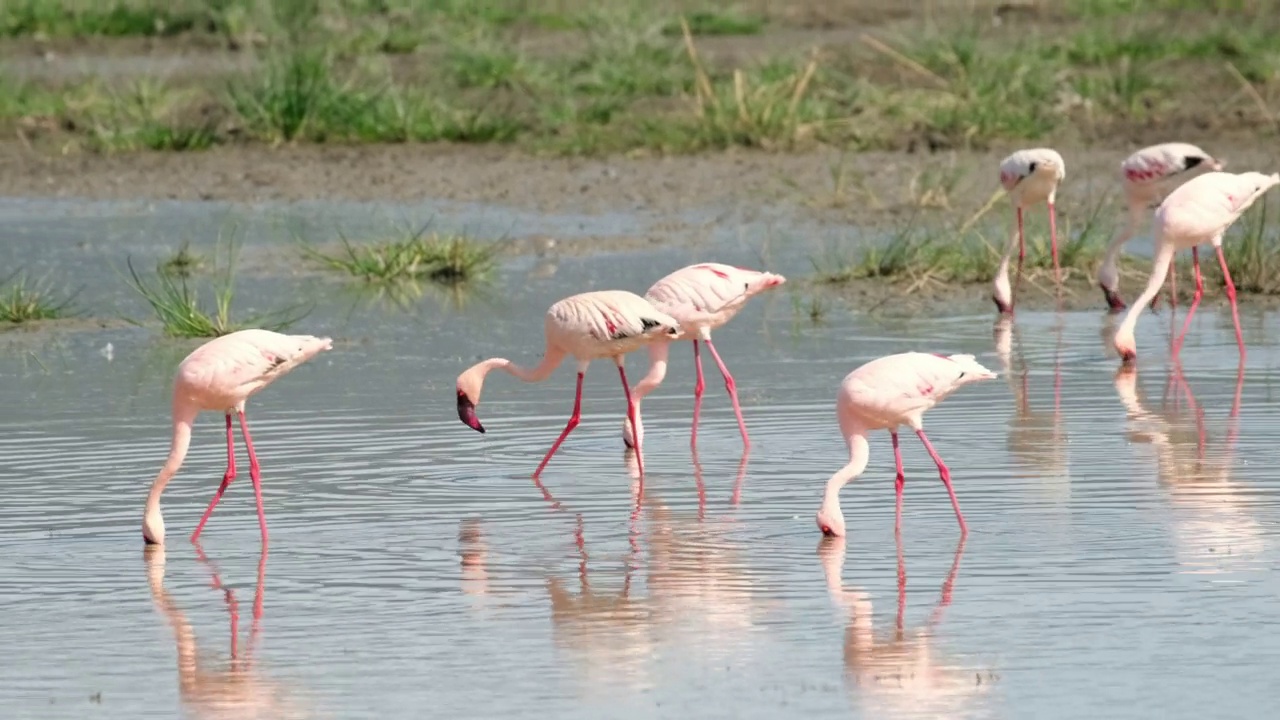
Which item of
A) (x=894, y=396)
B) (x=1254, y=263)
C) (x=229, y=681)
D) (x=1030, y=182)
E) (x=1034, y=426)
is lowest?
(x=1254, y=263)

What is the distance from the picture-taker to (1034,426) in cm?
870

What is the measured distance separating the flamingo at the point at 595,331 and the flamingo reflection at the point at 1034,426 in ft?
4.36

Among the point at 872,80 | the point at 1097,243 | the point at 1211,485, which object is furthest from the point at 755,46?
the point at 1211,485

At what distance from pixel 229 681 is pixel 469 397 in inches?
108

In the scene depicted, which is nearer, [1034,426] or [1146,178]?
[1034,426]

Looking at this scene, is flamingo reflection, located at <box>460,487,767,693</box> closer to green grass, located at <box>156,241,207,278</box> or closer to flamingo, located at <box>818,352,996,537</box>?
flamingo, located at <box>818,352,996,537</box>

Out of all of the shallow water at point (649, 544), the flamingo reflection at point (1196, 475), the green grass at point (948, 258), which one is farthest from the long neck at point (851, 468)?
the green grass at point (948, 258)

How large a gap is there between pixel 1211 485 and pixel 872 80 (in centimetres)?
1068

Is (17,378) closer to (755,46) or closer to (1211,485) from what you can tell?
(1211,485)

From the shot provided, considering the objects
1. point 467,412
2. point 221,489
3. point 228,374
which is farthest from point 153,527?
point 467,412

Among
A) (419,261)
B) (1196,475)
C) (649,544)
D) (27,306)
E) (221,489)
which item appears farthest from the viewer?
(419,261)

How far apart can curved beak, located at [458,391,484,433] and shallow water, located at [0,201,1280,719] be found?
0.15 meters

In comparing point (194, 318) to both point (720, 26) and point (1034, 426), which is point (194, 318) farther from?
point (720, 26)

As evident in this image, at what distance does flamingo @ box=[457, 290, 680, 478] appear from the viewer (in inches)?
323
